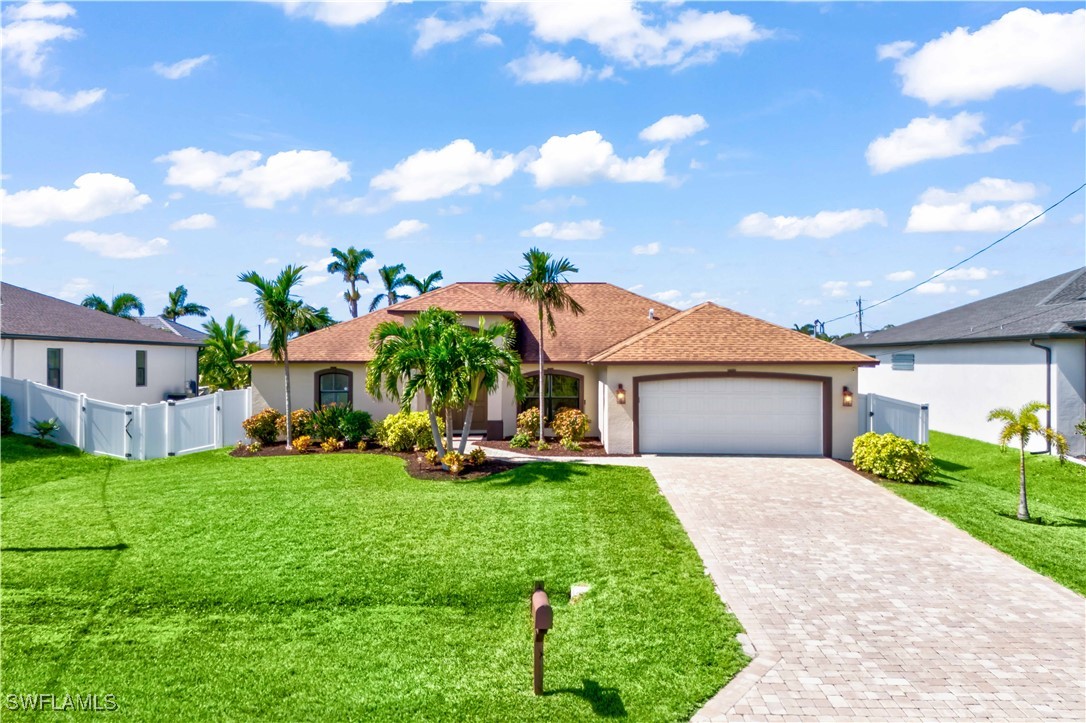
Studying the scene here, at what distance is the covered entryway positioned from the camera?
669 inches

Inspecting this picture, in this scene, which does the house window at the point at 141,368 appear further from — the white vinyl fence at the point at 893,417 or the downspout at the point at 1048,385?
the downspout at the point at 1048,385

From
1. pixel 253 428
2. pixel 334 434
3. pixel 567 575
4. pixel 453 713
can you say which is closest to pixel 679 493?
pixel 567 575

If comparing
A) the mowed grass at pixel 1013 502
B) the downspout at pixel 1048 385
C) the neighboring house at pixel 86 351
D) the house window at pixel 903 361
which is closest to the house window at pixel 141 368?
the neighboring house at pixel 86 351

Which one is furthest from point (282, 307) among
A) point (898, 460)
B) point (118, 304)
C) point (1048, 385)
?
point (118, 304)

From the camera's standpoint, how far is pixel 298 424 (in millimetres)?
18422

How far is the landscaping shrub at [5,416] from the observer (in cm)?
1717

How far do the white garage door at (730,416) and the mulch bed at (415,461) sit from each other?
14.8 ft

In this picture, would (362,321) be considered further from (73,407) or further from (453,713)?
(453,713)

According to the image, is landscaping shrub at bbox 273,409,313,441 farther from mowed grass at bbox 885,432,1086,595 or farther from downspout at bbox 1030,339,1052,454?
downspout at bbox 1030,339,1052,454

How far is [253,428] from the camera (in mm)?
17906

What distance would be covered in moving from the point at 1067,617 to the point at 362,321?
20.1 meters

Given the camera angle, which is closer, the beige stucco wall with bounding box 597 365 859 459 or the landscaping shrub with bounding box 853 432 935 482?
the landscaping shrub with bounding box 853 432 935 482

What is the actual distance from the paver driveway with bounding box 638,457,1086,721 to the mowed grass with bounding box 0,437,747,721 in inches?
20.3

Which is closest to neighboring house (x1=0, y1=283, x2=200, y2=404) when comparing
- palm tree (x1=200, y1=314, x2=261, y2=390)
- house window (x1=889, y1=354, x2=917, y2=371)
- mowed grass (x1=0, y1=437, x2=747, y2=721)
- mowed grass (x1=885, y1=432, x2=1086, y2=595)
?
palm tree (x1=200, y1=314, x2=261, y2=390)
